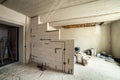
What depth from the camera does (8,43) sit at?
165 inches

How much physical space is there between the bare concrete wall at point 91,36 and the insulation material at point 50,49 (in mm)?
3778

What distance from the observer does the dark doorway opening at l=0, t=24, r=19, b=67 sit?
3852mm

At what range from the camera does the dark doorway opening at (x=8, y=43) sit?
3.85m

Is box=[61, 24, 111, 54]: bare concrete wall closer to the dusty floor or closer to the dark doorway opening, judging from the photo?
the dusty floor

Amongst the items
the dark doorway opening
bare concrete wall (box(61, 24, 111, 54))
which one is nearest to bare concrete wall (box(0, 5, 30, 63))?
the dark doorway opening

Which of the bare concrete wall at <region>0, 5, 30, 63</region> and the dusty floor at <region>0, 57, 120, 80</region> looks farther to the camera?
the bare concrete wall at <region>0, 5, 30, 63</region>

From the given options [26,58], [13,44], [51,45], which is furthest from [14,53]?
[51,45]

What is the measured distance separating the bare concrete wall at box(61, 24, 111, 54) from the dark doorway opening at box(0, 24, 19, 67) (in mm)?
4266

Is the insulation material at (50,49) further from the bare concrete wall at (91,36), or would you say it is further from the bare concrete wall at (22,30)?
the bare concrete wall at (91,36)

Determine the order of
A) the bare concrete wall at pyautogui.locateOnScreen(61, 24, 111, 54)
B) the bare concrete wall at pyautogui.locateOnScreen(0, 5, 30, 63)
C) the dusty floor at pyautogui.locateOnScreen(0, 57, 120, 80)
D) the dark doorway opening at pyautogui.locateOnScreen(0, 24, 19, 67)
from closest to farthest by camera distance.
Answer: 1. the dusty floor at pyautogui.locateOnScreen(0, 57, 120, 80)
2. the bare concrete wall at pyautogui.locateOnScreen(0, 5, 30, 63)
3. the dark doorway opening at pyautogui.locateOnScreen(0, 24, 19, 67)
4. the bare concrete wall at pyautogui.locateOnScreen(61, 24, 111, 54)

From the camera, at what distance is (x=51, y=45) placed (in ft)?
9.55

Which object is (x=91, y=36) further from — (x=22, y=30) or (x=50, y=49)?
(x=22, y=30)

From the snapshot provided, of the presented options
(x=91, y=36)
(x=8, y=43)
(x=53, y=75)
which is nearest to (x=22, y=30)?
(x=8, y=43)

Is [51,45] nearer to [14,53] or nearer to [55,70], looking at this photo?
[55,70]
